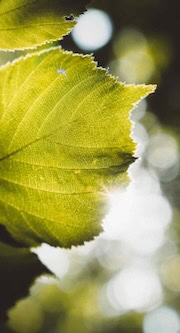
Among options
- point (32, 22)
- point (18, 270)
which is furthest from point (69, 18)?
point (18, 270)

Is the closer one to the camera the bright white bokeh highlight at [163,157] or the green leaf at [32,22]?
the green leaf at [32,22]

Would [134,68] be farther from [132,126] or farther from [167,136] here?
[132,126]

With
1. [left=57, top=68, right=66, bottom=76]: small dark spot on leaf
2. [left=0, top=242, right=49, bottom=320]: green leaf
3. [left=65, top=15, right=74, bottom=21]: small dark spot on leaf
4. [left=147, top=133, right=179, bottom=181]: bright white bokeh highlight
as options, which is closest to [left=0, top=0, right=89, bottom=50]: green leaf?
[left=65, top=15, right=74, bottom=21]: small dark spot on leaf

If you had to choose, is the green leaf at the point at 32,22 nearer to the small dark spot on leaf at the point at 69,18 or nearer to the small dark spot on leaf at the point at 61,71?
the small dark spot on leaf at the point at 69,18

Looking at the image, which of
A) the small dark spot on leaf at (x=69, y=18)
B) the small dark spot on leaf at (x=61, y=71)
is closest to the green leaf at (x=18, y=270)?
the small dark spot on leaf at (x=61, y=71)

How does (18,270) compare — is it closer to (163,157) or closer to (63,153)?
(63,153)
